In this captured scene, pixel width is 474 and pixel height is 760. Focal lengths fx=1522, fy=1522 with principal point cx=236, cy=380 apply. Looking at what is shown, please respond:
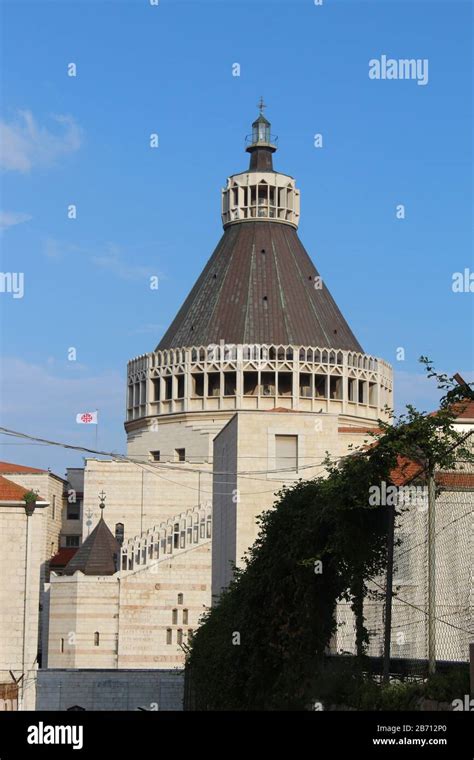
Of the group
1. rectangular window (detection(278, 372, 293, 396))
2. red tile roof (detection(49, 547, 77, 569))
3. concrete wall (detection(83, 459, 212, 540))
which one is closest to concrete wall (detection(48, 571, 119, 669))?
concrete wall (detection(83, 459, 212, 540))

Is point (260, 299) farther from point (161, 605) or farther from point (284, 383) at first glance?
point (161, 605)

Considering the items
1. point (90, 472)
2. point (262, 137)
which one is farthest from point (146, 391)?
point (262, 137)

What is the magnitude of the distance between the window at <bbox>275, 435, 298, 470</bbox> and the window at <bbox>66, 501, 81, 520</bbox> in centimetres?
4986

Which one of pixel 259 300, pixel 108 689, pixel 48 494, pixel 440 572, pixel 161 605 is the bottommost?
pixel 108 689

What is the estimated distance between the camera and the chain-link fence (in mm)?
15523

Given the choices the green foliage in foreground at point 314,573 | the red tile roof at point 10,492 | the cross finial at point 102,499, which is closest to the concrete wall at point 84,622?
the red tile roof at point 10,492

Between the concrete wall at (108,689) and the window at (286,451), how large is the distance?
7.47 meters

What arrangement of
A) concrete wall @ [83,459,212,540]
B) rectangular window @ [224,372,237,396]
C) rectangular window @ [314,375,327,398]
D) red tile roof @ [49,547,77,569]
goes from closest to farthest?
concrete wall @ [83,459,212,540], rectangular window @ [224,372,237,396], rectangular window @ [314,375,327,398], red tile roof @ [49,547,77,569]

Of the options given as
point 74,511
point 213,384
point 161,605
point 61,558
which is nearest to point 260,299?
point 213,384

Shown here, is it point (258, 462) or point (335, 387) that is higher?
point (335, 387)

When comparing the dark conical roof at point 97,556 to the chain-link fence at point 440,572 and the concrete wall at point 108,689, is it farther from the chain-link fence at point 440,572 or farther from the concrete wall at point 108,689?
the chain-link fence at point 440,572

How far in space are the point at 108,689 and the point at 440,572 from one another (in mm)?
34074

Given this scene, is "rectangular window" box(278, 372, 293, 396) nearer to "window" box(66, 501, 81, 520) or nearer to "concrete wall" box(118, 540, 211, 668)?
"window" box(66, 501, 81, 520)

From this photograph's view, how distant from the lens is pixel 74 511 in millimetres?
98312
